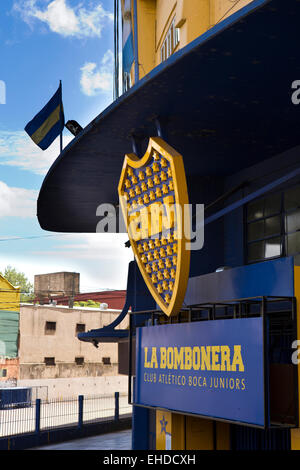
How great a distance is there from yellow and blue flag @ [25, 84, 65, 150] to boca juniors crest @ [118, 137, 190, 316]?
526 cm

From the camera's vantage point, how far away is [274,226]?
16391 millimetres

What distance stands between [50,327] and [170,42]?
3796 cm

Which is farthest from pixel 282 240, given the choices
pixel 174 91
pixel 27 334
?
pixel 27 334

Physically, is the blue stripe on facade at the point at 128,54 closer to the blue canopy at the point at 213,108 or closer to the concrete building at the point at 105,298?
the blue canopy at the point at 213,108

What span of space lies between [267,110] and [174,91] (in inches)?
92.4

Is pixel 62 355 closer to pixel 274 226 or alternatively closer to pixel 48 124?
pixel 48 124

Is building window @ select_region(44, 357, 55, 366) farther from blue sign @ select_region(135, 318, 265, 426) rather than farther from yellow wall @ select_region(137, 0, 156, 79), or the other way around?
blue sign @ select_region(135, 318, 265, 426)

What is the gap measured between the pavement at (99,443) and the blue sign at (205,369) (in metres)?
12.1

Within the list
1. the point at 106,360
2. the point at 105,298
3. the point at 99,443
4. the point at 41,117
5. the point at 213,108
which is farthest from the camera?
the point at 105,298

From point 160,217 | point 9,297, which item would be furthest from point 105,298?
point 160,217

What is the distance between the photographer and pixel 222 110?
43.6ft

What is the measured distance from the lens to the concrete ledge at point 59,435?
26266 mm
